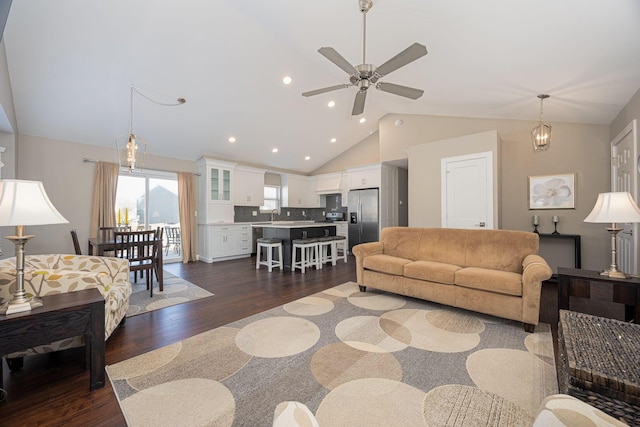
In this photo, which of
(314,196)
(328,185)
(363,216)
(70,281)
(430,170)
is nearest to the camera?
(70,281)

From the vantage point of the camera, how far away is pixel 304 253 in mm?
5285

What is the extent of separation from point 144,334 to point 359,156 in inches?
265

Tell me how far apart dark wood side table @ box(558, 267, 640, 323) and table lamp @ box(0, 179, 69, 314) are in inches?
154

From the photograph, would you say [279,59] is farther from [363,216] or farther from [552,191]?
[552,191]

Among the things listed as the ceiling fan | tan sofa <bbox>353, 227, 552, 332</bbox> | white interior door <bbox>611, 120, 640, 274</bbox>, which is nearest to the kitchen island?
tan sofa <bbox>353, 227, 552, 332</bbox>

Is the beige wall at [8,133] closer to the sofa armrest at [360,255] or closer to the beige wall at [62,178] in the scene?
the beige wall at [62,178]

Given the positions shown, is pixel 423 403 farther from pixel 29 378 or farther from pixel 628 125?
pixel 628 125

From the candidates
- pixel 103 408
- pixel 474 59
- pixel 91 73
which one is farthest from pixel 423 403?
pixel 91 73

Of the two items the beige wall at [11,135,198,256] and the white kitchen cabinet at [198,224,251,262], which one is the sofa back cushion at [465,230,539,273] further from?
the beige wall at [11,135,198,256]

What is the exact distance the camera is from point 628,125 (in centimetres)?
312

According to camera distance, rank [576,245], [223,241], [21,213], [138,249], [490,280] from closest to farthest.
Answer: [21,213], [490,280], [138,249], [576,245], [223,241]

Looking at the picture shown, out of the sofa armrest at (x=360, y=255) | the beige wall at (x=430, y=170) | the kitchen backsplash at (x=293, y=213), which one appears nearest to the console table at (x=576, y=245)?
the beige wall at (x=430, y=170)

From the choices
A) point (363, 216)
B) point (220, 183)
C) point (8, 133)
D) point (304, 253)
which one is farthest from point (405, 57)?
point (8, 133)

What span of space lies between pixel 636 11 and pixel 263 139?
5.75 metres
